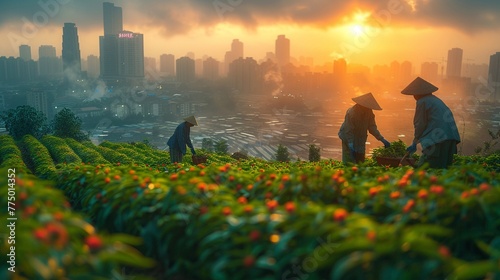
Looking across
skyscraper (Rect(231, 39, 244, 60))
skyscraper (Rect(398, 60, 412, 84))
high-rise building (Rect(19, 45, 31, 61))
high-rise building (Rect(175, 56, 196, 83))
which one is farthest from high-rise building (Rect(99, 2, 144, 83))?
skyscraper (Rect(398, 60, 412, 84))

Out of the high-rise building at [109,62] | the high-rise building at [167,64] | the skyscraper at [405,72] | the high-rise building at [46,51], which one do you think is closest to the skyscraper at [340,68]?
the skyscraper at [405,72]

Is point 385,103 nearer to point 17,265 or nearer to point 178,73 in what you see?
point 178,73

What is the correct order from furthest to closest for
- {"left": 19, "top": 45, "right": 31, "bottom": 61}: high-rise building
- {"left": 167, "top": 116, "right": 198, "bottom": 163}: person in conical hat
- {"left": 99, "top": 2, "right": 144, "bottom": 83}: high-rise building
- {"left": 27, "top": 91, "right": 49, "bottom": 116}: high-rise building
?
{"left": 19, "top": 45, "right": 31, "bottom": 61}: high-rise building, {"left": 99, "top": 2, "right": 144, "bottom": 83}: high-rise building, {"left": 27, "top": 91, "right": 49, "bottom": 116}: high-rise building, {"left": 167, "top": 116, "right": 198, "bottom": 163}: person in conical hat

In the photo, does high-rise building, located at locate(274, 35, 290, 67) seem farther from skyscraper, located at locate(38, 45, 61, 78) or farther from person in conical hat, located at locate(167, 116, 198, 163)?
person in conical hat, located at locate(167, 116, 198, 163)

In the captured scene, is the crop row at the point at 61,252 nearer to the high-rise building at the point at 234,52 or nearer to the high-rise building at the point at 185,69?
the high-rise building at the point at 185,69

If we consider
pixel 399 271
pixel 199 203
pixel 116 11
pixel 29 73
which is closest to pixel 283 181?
pixel 199 203
